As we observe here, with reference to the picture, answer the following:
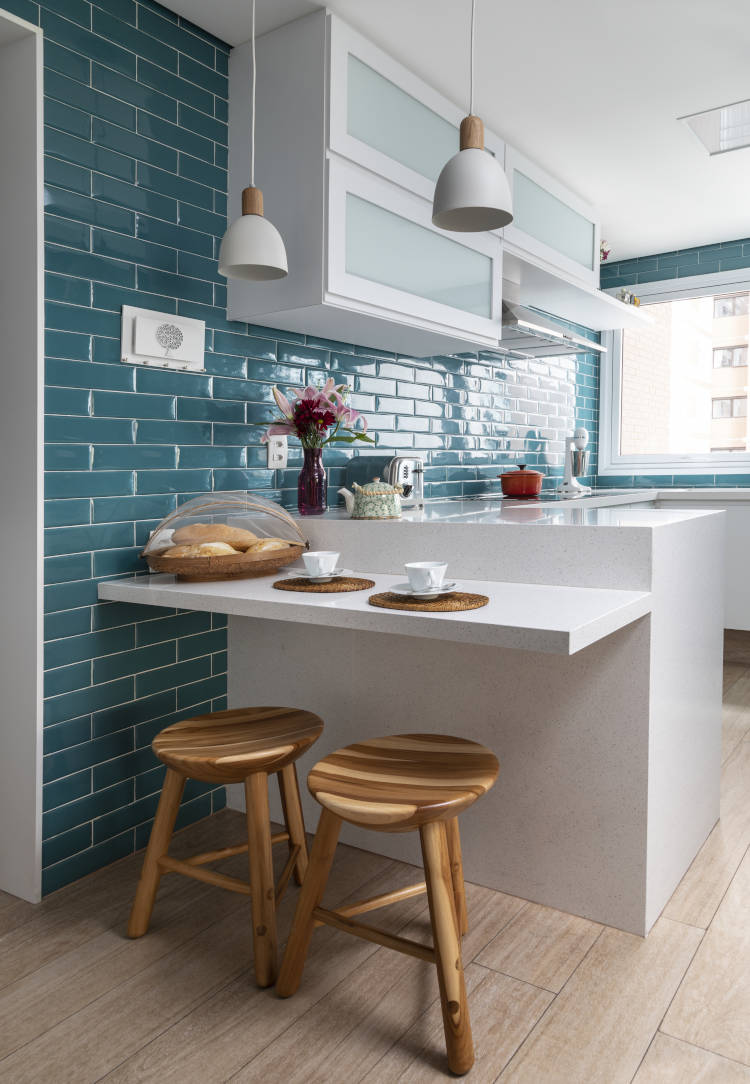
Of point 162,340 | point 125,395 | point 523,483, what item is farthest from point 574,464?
point 125,395

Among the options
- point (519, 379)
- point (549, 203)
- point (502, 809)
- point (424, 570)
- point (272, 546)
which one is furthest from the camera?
point (519, 379)

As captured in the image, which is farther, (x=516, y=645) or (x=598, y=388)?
(x=598, y=388)

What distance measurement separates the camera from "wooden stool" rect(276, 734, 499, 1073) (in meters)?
1.39

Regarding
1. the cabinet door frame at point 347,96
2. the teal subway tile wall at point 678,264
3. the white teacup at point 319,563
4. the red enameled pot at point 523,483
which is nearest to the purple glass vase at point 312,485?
the white teacup at point 319,563

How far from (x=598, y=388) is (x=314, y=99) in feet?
11.2

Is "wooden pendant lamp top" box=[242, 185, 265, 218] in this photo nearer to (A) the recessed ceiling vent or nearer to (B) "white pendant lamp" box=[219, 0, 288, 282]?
(B) "white pendant lamp" box=[219, 0, 288, 282]

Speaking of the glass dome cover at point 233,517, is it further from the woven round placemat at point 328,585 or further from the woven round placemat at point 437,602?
the woven round placemat at point 437,602

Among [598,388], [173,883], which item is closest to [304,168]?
[173,883]

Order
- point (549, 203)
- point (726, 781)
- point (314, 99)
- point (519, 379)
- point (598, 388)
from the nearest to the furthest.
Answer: point (314, 99) → point (726, 781) → point (549, 203) → point (519, 379) → point (598, 388)

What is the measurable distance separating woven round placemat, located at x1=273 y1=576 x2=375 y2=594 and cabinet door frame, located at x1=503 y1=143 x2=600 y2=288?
175 centimetres

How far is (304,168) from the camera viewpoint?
232 centimetres

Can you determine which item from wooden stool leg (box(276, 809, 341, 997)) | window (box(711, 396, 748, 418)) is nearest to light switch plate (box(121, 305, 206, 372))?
wooden stool leg (box(276, 809, 341, 997))

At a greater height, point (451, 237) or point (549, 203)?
point (549, 203)

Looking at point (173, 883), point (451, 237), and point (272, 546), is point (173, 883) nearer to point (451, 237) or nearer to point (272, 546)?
point (272, 546)
